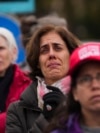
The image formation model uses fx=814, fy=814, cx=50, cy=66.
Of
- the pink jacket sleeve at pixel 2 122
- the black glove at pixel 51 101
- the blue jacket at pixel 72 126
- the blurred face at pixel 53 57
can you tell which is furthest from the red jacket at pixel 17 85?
the blue jacket at pixel 72 126

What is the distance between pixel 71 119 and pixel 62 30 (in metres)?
1.69

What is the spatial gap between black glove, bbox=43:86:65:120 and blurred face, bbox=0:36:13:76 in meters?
1.67

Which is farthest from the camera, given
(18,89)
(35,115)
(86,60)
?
(18,89)

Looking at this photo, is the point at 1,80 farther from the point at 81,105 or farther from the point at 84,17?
the point at 84,17

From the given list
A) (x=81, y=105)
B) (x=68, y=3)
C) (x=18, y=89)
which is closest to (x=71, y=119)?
(x=81, y=105)

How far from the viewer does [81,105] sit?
543 cm

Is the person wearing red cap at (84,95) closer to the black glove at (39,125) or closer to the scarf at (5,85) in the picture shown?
the black glove at (39,125)

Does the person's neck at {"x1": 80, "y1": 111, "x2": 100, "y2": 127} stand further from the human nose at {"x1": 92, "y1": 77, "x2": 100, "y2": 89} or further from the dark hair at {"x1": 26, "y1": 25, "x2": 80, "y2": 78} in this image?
the dark hair at {"x1": 26, "y1": 25, "x2": 80, "y2": 78}

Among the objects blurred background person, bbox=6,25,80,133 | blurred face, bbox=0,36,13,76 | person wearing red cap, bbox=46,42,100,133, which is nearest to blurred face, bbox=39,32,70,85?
blurred background person, bbox=6,25,80,133

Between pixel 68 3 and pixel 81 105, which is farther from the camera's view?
pixel 68 3

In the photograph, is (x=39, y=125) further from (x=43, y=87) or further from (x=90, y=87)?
(x=90, y=87)

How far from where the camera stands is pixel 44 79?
6879mm

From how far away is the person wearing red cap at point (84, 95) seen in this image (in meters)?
5.31

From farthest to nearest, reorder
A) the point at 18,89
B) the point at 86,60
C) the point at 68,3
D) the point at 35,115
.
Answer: the point at 68,3, the point at 18,89, the point at 35,115, the point at 86,60
